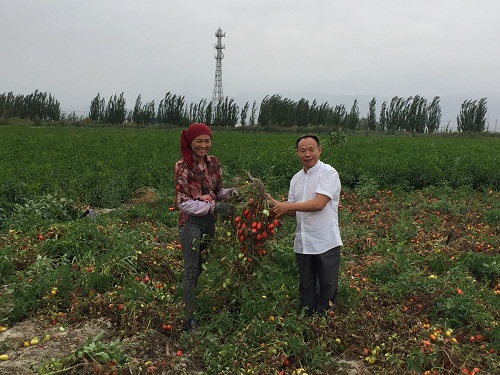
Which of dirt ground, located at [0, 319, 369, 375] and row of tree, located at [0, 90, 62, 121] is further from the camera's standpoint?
row of tree, located at [0, 90, 62, 121]

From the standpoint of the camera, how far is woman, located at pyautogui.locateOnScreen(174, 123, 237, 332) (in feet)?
12.0

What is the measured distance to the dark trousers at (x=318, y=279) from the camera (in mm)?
3971

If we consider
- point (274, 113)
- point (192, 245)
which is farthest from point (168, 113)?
point (192, 245)

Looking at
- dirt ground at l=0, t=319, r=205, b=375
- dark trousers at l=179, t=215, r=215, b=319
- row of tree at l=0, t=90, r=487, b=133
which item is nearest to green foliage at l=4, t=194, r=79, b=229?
dirt ground at l=0, t=319, r=205, b=375

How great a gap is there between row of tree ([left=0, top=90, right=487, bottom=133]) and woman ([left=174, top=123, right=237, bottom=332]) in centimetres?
5037

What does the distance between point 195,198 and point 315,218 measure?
3.50 feet

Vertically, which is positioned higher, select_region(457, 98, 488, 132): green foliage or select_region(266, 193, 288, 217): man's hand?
select_region(457, 98, 488, 132): green foliage

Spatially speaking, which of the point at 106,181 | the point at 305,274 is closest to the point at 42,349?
the point at 305,274

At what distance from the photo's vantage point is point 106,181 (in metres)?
9.69

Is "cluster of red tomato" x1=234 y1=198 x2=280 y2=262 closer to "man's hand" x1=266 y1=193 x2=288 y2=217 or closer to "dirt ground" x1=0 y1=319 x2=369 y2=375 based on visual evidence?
"man's hand" x1=266 y1=193 x2=288 y2=217

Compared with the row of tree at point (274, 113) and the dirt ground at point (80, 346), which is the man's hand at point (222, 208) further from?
the row of tree at point (274, 113)

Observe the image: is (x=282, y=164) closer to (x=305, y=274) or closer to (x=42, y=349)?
(x=305, y=274)

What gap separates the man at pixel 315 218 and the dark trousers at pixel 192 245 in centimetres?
63

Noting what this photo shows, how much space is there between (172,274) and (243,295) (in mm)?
1682
